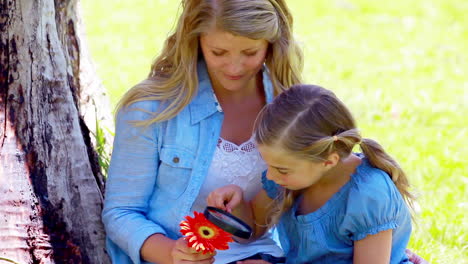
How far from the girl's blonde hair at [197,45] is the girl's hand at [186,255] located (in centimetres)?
47

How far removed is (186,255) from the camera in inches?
102

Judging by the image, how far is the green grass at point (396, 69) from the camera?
431 cm

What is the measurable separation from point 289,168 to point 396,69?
4883 millimetres

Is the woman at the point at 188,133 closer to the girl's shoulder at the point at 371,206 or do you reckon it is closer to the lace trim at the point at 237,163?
the lace trim at the point at 237,163

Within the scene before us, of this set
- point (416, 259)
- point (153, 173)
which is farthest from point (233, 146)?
point (416, 259)

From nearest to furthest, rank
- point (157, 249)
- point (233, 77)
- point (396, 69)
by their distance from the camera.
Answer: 1. point (157, 249)
2. point (233, 77)
3. point (396, 69)

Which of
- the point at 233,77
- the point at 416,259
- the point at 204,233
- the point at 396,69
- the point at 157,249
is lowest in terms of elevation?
the point at 396,69

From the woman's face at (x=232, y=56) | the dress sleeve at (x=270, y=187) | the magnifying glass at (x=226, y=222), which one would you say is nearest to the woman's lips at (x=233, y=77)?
the woman's face at (x=232, y=56)

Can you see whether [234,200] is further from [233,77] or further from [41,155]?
[41,155]

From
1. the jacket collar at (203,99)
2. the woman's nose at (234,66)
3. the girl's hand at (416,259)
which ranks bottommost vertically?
the girl's hand at (416,259)

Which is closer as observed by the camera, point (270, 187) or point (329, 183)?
point (329, 183)

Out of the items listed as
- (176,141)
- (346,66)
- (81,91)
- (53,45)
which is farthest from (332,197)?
(346,66)

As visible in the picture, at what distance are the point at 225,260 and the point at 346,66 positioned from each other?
4.69 metres

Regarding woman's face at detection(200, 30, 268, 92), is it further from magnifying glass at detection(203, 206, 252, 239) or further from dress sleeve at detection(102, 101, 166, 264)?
magnifying glass at detection(203, 206, 252, 239)
